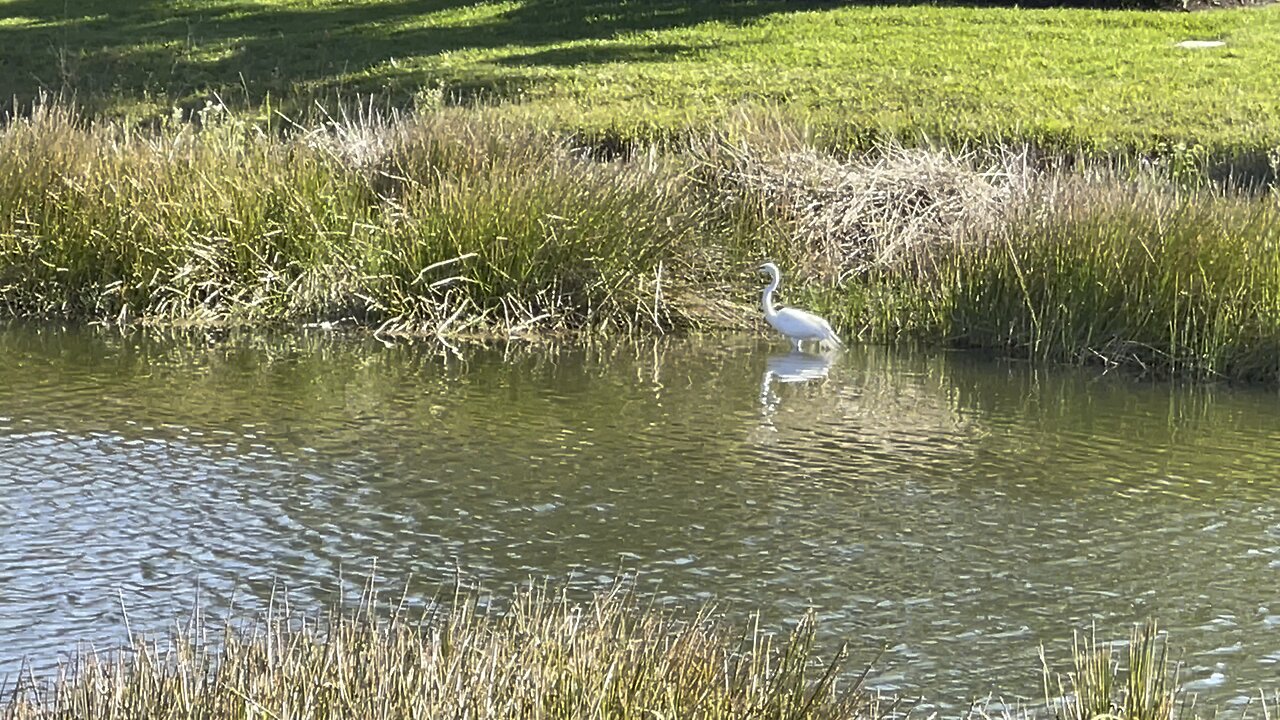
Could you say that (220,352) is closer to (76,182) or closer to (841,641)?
(76,182)

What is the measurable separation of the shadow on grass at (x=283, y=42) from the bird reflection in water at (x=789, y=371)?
300 inches

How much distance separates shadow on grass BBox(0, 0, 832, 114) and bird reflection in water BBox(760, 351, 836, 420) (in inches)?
300

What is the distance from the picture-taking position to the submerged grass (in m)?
4.51

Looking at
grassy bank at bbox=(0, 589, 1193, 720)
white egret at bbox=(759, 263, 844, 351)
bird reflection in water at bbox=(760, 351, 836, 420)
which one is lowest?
bird reflection in water at bbox=(760, 351, 836, 420)

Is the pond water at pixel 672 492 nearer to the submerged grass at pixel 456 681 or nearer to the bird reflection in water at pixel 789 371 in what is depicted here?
the bird reflection in water at pixel 789 371

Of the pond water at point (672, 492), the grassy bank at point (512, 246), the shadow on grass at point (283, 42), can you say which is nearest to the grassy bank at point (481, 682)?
the pond water at point (672, 492)

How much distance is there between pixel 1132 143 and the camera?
17125mm

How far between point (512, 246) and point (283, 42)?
11.2 m

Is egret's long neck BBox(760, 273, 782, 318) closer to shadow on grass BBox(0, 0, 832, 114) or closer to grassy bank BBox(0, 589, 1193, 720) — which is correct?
shadow on grass BBox(0, 0, 832, 114)

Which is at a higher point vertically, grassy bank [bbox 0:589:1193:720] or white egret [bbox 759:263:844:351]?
grassy bank [bbox 0:589:1193:720]

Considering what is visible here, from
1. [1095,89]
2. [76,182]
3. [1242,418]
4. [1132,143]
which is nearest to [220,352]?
[76,182]

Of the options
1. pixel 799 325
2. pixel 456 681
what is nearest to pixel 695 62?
pixel 799 325

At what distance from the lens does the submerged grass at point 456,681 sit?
4508 millimetres

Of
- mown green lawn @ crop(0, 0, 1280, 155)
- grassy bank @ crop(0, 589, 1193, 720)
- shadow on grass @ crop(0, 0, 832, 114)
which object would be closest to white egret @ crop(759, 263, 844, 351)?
mown green lawn @ crop(0, 0, 1280, 155)
